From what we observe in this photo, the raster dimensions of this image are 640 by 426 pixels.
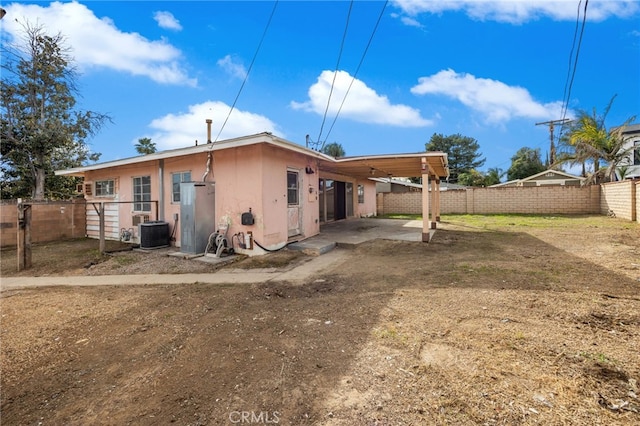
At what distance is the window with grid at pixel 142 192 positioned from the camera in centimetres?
891

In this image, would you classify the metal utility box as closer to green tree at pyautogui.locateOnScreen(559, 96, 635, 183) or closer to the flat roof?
the flat roof

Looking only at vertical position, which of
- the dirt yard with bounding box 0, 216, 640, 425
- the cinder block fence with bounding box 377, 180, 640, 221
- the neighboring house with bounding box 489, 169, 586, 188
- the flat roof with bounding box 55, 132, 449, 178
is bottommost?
the dirt yard with bounding box 0, 216, 640, 425

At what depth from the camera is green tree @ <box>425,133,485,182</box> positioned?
38.9 meters

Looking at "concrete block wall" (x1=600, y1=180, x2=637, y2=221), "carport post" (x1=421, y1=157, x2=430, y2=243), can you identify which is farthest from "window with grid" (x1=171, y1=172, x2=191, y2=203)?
"concrete block wall" (x1=600, y1=180, x2=637, y2=221)

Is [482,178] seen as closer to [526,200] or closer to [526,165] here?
[526,165]

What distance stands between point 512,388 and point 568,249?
6.44 m

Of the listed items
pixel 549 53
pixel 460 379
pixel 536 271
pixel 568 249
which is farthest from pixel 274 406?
pixel 549 53

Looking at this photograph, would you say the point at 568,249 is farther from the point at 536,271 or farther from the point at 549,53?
the point at 549,53

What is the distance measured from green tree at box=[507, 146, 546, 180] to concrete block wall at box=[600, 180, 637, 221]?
726 inches

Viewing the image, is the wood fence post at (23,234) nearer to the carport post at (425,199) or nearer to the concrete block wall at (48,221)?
the concrete block wall at (48,221)

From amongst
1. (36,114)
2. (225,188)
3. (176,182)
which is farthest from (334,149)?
(225,188)

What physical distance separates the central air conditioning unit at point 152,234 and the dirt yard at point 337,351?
10.5 feet

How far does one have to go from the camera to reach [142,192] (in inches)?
358

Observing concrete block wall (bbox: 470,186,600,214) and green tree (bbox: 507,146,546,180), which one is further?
green tree (bbox: 507,146,546,180)
